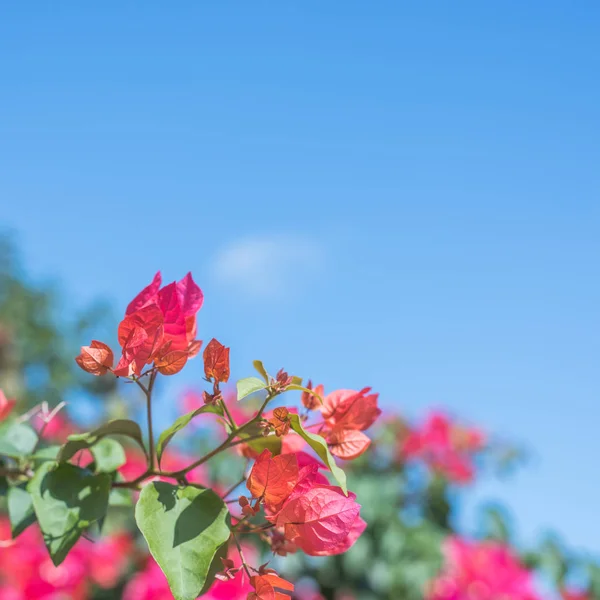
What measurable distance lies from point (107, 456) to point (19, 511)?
0.24ft

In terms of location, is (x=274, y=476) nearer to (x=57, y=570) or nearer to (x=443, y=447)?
(x=57, y=570)

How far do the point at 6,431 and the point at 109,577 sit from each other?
141cm

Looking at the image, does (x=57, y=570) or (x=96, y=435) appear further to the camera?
(x=57, y=570)

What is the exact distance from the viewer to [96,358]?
48 centimetres

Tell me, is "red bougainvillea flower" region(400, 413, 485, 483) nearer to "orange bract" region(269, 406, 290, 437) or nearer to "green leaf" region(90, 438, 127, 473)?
"green leaf" region(90, 438, 127, 473)

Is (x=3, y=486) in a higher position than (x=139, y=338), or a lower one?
lower

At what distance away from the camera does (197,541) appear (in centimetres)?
43

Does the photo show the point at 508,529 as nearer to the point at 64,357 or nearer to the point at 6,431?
the point at 6,431

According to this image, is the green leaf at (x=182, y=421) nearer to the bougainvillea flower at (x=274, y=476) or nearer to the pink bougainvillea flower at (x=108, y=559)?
the bougainvillea flower at (x=274, y=476)

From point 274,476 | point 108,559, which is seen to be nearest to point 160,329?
point 274,476

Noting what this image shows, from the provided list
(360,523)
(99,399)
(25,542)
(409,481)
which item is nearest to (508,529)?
(409,481)

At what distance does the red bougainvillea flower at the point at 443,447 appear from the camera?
2.32 meters

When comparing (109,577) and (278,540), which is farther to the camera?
(109,577)

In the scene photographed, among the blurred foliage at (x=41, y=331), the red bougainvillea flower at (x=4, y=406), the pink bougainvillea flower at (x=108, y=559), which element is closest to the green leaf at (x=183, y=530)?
the red bougainvillea flower at (x=4, y=406)
